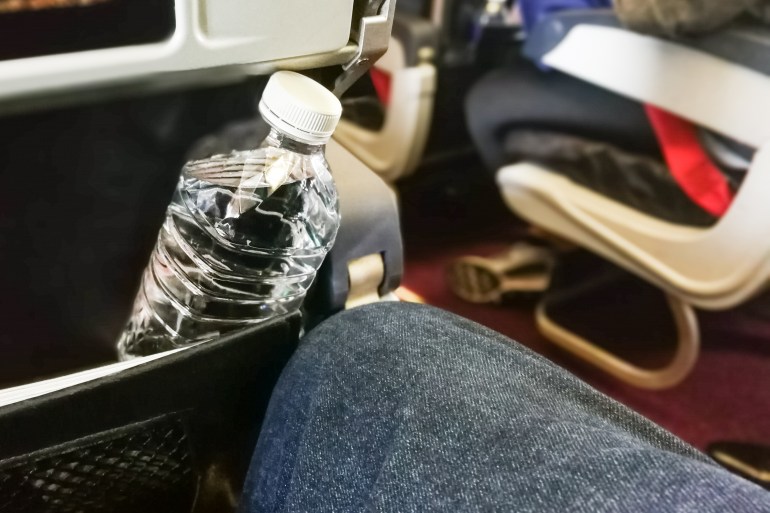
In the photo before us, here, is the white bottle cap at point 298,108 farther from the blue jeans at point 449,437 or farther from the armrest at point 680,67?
the armrest at point 680,67

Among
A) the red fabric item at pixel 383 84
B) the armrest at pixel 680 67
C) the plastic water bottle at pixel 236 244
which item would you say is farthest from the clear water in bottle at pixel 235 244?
the red fabric item at pixel 383 84

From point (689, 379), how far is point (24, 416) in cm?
132

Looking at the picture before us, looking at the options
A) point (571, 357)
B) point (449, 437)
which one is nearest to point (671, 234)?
point (571, 357)

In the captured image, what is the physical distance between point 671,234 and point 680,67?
245mm

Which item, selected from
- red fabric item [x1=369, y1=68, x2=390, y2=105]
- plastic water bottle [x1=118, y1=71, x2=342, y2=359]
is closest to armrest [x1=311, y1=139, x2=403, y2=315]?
plastic water bottle [x1=118, y1=71, x2=342, y2=359]

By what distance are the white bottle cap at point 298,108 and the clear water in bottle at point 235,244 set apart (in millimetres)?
54

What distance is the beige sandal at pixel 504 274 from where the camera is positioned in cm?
149

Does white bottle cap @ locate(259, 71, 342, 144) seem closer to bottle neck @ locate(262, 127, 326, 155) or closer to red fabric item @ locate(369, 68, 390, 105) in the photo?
bottle neck @ locate(262, 127, 326, 155)

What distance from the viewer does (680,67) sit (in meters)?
→ 0.92

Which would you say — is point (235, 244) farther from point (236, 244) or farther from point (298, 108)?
point (298, 108)

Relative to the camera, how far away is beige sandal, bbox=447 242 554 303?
1489mm

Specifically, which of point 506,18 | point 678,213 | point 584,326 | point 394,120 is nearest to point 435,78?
point 394,120

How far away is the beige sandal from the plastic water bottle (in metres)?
0.93

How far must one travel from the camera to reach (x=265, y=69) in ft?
1.39
